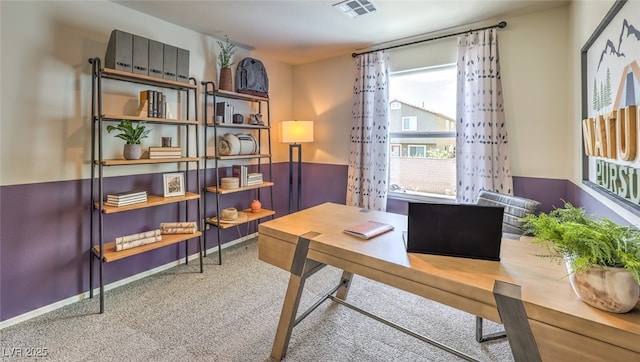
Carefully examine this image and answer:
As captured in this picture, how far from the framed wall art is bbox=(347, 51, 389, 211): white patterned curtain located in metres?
Answer: 1.89

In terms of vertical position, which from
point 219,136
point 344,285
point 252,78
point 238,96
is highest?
point 252,78

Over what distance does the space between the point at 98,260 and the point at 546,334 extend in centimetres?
304

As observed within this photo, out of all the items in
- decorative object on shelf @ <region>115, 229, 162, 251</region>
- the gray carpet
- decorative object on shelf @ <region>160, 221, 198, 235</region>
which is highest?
decorative object on shelf @ <region>160, 221, 198, 235</region>

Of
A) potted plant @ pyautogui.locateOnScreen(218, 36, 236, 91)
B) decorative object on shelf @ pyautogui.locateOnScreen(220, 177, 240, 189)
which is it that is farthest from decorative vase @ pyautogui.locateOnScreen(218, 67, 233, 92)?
decorative object on shelf @ pyautogui.locateOnScreen(220, 177, 240, 189)

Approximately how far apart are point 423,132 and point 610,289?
2729mm

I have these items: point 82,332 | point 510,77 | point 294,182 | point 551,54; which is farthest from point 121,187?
point 551,54

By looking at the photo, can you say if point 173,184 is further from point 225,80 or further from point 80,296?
point 225,80

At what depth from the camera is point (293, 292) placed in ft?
5.68

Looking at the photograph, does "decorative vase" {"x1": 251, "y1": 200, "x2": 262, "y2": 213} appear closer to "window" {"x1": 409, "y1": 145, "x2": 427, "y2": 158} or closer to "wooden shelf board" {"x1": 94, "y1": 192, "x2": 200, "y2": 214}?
"wooden shelf board" {"x1": 94, "y1": 192, "x2": 200, "y2": 214}

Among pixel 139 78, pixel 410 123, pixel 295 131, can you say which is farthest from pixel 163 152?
pixel 410 123

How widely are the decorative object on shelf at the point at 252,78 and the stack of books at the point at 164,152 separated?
112cm

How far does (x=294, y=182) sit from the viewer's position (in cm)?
437

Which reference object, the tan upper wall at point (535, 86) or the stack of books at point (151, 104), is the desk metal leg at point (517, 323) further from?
the stack of books at point (151, 104)

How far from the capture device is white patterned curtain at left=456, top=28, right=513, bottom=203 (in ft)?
9.14
